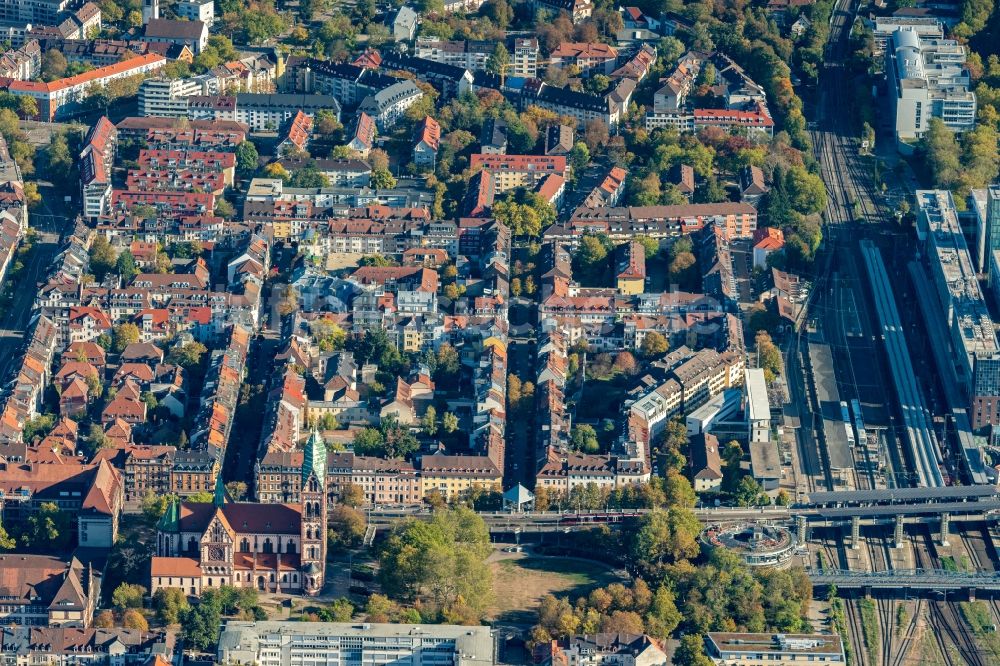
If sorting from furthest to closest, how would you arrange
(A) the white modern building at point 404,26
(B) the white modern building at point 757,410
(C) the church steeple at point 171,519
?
(A) the white modern building at point 404,26
(B) the white modern building at point 757,410
(C) the church steeple at point 171,519

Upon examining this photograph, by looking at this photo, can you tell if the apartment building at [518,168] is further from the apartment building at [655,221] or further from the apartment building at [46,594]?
the apartment building at [46,594]

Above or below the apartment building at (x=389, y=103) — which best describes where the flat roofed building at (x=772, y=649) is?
below

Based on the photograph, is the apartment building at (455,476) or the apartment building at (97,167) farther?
the apartment building at (97,167)

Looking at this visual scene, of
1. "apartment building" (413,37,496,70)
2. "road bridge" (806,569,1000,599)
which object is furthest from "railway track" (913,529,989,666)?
"apartment building" (413,37,496,70)

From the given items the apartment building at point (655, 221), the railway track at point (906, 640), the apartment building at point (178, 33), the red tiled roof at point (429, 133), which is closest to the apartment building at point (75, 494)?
the railway track at point (906, 640)

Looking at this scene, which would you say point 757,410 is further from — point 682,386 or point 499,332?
point 499,332

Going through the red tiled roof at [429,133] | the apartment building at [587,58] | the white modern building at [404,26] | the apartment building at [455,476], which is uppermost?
the white modern building at [404,26]

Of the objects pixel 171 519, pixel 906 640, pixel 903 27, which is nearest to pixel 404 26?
pixel 903 27
